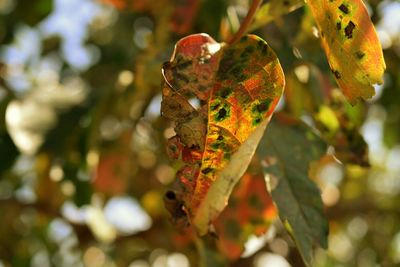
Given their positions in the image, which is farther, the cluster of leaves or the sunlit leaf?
the sunlit leaf

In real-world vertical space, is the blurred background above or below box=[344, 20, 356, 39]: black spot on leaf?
below

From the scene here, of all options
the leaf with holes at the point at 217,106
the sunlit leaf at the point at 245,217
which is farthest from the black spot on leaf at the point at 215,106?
the sunlit leaf at the point at 245,217


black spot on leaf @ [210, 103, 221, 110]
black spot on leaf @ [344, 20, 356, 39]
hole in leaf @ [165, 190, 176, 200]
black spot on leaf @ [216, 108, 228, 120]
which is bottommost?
hole in leaf @ [165, 190, 176, 200]

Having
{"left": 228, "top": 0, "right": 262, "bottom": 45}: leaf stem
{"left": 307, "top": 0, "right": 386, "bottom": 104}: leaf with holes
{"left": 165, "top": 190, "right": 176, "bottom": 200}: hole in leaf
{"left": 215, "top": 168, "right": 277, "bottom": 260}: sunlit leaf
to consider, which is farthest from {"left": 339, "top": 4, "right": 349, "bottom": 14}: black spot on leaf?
{"left": 215, "top": 168, "right": 277, "bottom": 260}: sunlit leaf

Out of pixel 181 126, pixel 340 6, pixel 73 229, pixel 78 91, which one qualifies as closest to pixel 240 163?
pixel 181 126

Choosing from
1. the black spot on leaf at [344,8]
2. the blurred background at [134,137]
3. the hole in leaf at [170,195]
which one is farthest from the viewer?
the blurred background at [134,137]

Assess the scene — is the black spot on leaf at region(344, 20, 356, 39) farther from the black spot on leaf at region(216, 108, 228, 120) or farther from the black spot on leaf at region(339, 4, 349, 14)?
the black spot on leaf at region(216, 108, 228, 120)

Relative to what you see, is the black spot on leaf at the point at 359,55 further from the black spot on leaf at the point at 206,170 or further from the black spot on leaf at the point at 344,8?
the black spot on leaf at the point at 206,170
